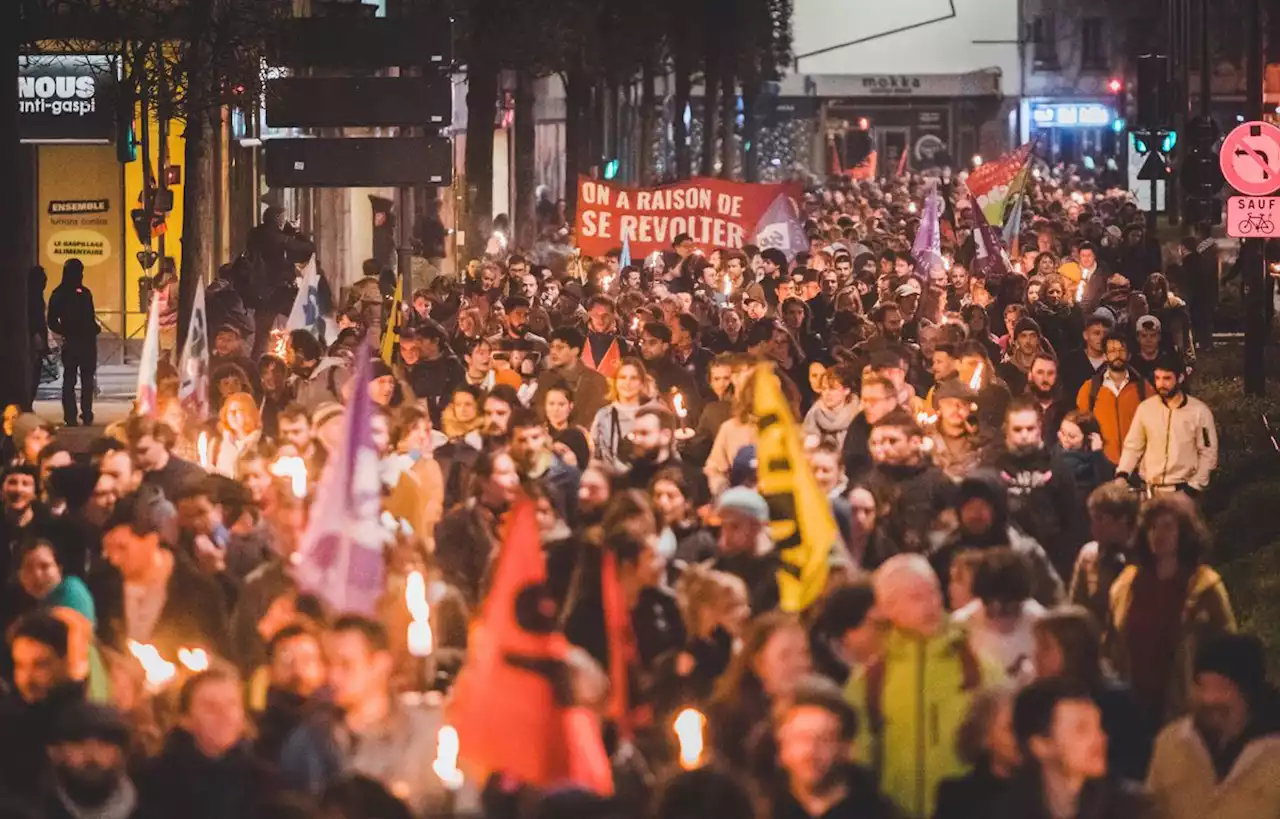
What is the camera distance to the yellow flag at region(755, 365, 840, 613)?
9.64 metres

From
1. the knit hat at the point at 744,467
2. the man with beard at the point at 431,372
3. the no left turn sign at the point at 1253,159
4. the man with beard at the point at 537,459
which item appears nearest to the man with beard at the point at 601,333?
the man with beard at the point at 431,372

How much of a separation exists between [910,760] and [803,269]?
50.5 feet

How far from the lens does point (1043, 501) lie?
11609mm

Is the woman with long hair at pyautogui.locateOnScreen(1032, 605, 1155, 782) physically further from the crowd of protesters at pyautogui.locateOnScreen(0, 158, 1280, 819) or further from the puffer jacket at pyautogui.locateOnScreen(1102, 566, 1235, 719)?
the puffer jacket at pyautogui.locateOnScreen(1102, 566, 1235, 719)

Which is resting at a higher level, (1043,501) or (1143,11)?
(1143,11)

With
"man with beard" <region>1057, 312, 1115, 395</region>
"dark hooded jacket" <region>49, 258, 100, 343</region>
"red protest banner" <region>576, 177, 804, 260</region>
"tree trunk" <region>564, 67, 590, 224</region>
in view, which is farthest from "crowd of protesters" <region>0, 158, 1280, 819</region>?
"tree trunk" <region>564, 67, 590, 224</region>

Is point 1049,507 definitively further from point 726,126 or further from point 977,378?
point 726,126

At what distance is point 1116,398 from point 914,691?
24.8 feet

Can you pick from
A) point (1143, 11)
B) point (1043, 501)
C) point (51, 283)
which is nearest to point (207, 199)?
point (51, 283)

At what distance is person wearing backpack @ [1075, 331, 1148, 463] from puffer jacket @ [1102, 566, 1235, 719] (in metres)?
5.39

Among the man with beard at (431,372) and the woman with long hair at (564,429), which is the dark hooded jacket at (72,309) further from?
the woman with long hair at (564,429)

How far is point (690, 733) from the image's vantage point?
25.7ft

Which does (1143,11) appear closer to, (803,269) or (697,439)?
(803,269)

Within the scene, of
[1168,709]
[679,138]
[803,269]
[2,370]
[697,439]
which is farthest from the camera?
[679,138]
